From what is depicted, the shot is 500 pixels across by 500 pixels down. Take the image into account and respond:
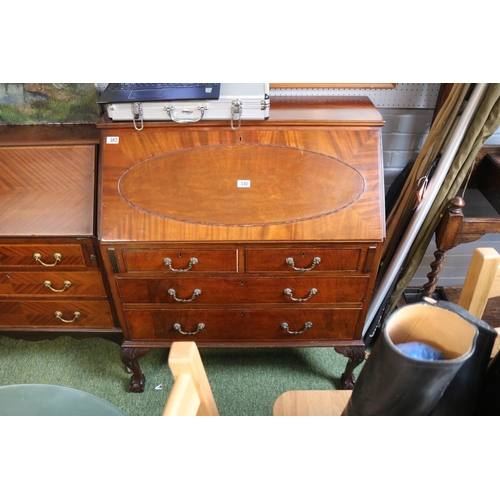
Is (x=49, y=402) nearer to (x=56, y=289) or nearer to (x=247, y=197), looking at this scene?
(x=56, y=289)

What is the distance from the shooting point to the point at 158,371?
197 cm

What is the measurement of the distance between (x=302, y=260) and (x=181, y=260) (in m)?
0.44

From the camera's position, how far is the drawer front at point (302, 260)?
4.57 feet

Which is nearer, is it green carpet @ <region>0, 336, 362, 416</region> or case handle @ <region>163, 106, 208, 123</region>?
case handle @ <region>163, 106, 208, 123</region>

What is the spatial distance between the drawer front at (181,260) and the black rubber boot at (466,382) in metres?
0.91

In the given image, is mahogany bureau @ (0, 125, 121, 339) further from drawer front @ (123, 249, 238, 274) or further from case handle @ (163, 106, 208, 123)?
case handle @ (163, 106, 208, 123)

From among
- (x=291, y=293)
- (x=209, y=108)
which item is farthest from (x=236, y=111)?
(x=291, y=293)

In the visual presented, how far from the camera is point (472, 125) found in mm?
1390

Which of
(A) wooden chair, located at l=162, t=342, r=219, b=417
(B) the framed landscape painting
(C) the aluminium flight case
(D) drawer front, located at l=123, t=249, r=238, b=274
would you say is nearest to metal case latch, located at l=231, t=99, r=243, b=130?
(C) the aluminium flight case

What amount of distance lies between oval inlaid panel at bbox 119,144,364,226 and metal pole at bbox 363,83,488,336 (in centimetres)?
36

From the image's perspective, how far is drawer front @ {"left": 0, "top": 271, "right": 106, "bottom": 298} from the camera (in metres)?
1.64

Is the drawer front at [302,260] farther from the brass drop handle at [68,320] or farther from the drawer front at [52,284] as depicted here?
the brass drop handle at [68,320]

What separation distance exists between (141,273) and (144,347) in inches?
16.5
